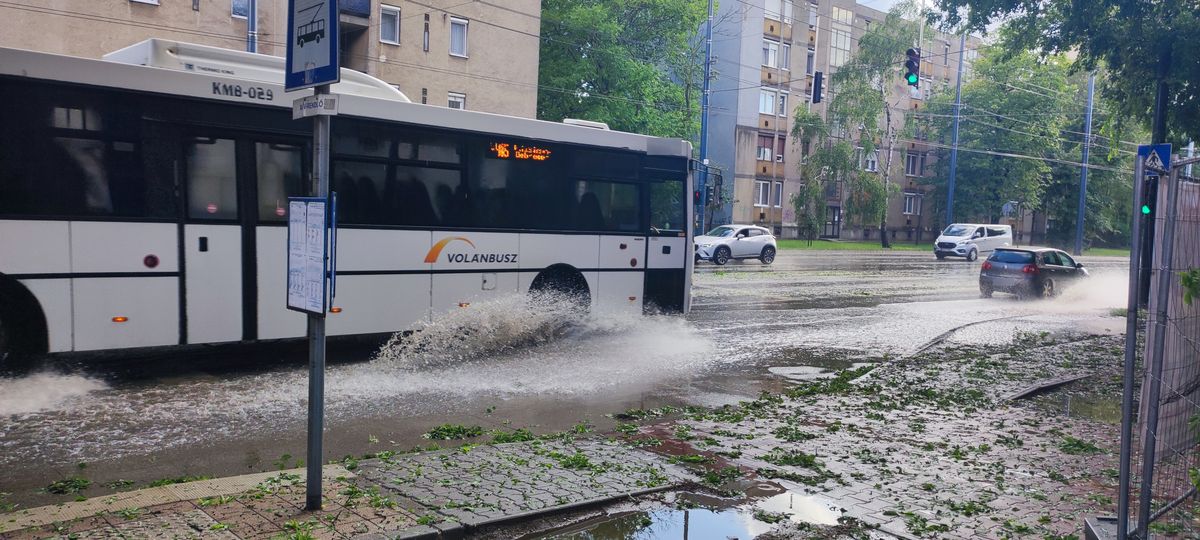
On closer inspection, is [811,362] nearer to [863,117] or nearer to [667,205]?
[667,205]

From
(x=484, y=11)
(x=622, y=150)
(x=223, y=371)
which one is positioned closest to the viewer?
(x=223, y=371)

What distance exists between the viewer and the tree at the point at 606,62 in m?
39.3

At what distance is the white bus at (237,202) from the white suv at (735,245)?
23.6 meters

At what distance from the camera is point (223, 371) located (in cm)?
975

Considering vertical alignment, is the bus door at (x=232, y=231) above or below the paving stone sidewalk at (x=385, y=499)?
above

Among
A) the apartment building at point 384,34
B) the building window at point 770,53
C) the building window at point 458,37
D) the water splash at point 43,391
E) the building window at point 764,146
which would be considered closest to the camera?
the water splash at point 43,391

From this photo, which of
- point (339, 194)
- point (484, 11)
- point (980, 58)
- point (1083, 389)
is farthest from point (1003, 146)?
point (339, 194)

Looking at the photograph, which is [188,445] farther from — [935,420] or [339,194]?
[935,420]

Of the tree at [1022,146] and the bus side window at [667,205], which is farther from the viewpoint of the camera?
the tree at [1022,146]

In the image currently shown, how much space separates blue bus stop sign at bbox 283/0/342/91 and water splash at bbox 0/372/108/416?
15.0 ft

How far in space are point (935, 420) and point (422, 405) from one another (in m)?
→ 4.96

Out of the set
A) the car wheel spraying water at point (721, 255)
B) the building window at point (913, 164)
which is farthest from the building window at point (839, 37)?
the car wheel spraying water at point (721, 255)

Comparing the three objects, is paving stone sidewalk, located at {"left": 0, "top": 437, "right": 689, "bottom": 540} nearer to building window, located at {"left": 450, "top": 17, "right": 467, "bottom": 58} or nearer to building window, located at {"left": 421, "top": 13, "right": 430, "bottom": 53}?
building window, located at {"left": 421, "top": 13, "right": 430, "bottom": 53}

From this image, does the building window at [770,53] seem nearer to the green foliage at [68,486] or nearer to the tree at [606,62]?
the tree at [606,62]
